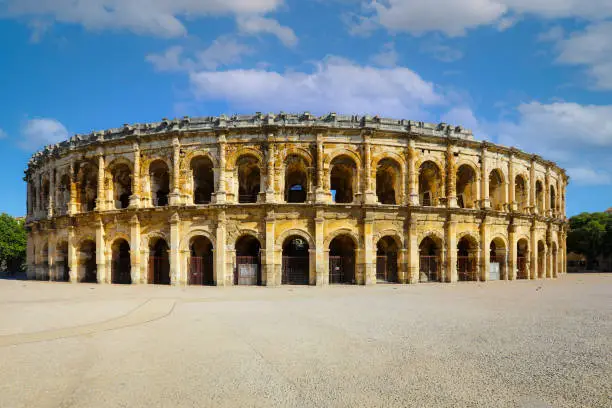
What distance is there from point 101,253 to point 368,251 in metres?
15.4

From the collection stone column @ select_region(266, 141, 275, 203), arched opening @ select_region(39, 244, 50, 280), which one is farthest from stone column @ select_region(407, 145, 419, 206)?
arched opening @ select_region(39, 244, 50, 280)

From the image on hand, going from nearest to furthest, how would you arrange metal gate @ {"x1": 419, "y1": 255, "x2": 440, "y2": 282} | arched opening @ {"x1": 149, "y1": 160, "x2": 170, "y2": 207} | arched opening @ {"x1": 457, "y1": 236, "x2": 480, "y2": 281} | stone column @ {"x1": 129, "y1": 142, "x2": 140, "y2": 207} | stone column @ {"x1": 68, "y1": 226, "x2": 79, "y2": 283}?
stone column @ {"x1": 129, "y1": 142, "x2": 140, "y2": 207}
arched opening @ {"x1": 149, "y1": 160, "x2": 170, "y2": 207}
metal gate @ {"x1": 419, "y1": 255, "x2": 440, "y2": 282}
arched opening @ {"x1": 457, "y1": 236, "x2": 480, "y2": 281}
stone column @ {"x1": 68, "y1": 226, "x2": 79, "y2": 283}

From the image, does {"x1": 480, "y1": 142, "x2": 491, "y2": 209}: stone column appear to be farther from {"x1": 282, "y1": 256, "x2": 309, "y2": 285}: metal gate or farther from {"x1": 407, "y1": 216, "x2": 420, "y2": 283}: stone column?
{"x1": 282, "y1": 256, "x2": 309, "y2": 285}: metal gate

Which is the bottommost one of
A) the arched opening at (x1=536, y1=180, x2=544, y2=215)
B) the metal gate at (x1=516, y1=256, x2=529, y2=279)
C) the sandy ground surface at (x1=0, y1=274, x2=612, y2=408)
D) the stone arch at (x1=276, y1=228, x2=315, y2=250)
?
the metal gate at (x1=516, y1=256, x2=529, y2=279)

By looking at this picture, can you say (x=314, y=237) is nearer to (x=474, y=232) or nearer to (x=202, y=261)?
(x=202, y=261)

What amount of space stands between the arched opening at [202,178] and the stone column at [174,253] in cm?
274

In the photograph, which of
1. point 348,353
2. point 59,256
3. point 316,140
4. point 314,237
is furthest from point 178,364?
point 59,256

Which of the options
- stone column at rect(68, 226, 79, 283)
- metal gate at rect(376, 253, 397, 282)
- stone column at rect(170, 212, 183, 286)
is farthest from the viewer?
stone column at rect(68, 226, 79, 283)

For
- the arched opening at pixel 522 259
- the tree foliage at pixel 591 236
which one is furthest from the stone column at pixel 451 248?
the tree foliage at pixel 591 236

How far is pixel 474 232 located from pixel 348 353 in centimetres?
1848

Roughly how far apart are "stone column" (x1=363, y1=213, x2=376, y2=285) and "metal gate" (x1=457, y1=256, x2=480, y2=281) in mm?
6471

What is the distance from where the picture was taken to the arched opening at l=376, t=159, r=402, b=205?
21.5 metres

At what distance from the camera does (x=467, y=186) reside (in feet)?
80.3

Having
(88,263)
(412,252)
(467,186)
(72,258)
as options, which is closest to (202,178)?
(88,263)
